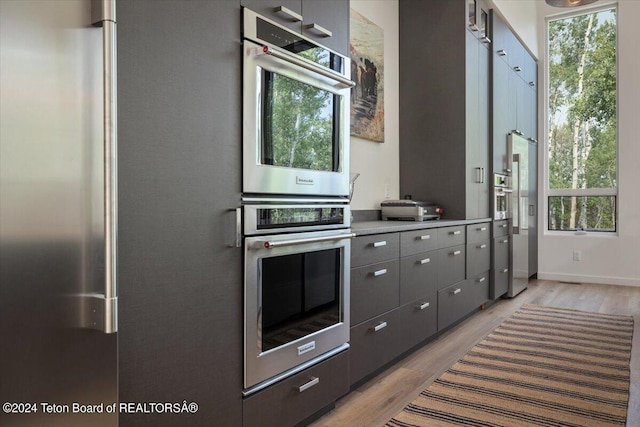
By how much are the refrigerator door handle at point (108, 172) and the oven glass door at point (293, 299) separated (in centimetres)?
62

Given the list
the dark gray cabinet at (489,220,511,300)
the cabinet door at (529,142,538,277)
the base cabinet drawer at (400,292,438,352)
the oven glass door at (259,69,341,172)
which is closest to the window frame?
the cabinet door at (529,142,538,277)

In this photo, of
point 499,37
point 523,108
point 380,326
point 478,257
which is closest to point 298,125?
point 380,326

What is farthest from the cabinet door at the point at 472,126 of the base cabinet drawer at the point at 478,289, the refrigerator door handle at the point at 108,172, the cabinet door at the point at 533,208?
the refrigerator door handle at the point at 108,172

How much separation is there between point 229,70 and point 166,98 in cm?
29

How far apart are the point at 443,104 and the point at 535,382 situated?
2.21 m

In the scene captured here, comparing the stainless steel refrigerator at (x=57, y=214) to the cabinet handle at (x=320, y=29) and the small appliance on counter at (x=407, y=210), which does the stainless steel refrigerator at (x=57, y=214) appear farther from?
the small appliance on counter at (x=407, y=210)

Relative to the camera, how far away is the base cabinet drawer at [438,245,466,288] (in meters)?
3.25

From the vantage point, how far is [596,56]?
5566 millimetres

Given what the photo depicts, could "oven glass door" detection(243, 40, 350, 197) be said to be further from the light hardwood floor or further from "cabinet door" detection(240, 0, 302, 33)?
the light hardwood floor

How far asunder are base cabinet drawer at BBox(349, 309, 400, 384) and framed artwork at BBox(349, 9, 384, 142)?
1355 millimetres

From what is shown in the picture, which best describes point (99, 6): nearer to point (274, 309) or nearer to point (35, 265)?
point (35, 265)

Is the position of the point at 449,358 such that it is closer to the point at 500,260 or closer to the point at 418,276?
the point at 418,276

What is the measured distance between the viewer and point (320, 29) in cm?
193

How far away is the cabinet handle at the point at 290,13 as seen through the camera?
173 cm
